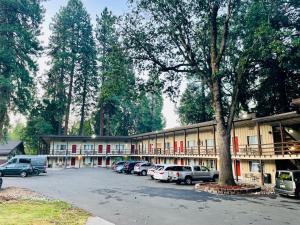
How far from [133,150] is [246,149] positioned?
32.5m

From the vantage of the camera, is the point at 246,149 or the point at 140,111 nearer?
the point at 246,149

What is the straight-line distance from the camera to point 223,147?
19.5 m

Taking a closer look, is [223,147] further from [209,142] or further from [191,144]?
[191,144]

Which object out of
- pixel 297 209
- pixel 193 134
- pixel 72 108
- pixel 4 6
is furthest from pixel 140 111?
pixel 297 209

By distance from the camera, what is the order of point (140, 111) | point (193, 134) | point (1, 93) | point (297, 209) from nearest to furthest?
1. point (297, 209)
2. point (1, 93)
3. point (193, 134)
4. point (140, 111)

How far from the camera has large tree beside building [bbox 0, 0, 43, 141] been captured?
720 inches

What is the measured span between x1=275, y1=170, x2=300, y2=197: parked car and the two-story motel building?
3.03 m

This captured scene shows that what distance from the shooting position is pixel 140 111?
73375 millimetres

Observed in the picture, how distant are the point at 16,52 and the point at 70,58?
38.0 metres

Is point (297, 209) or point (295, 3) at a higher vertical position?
point (295, 3)

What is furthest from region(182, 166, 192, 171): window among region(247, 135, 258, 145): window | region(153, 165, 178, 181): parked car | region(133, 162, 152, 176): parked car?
region(133, 162, 152, 176): parked car

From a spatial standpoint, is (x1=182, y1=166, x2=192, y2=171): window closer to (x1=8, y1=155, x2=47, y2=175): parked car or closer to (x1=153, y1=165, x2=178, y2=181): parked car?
(x1=153, y1=165, x2=178, y2=181): parked car

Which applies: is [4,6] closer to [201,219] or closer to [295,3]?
[201,219]

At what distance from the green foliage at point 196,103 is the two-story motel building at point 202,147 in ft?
27.8
